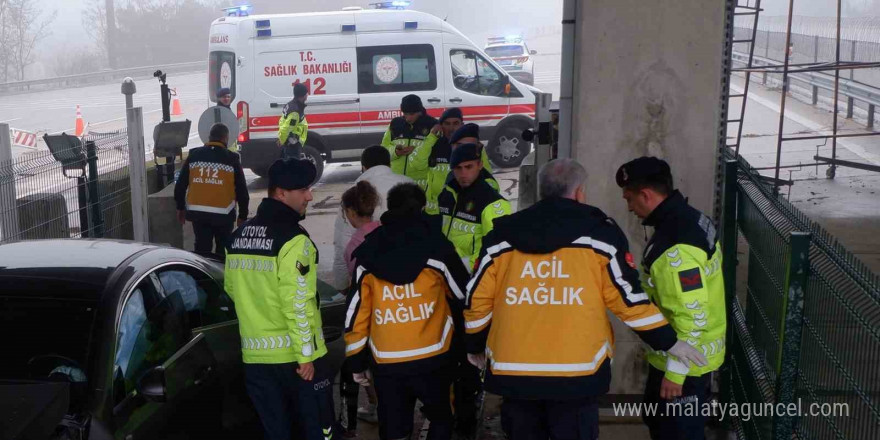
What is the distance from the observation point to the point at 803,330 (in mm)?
3672

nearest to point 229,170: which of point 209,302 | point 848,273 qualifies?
point 209,302

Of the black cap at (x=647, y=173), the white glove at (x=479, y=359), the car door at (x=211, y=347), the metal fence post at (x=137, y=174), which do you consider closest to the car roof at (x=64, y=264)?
the car door at (x=211, y=347)

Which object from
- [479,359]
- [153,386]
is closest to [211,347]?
[153,386]

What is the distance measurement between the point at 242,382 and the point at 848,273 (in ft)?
9.98

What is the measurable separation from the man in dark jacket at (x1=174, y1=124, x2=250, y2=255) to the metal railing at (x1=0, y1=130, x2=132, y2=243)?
29.4 inches

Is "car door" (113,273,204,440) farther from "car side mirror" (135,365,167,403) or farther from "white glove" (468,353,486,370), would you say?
"white glove" (468,353,486,370)

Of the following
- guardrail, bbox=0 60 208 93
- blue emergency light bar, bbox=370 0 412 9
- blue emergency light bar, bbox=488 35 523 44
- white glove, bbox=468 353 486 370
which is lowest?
guardrail, bbox=0 60 208 93

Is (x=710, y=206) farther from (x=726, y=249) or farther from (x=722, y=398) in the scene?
(x=722, y=398)

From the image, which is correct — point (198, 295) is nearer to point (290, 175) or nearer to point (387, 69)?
point (290, 175)

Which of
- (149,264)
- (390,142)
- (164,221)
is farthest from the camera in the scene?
(164,221)

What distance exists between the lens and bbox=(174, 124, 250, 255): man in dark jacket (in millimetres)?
8039

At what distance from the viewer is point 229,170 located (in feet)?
26.5

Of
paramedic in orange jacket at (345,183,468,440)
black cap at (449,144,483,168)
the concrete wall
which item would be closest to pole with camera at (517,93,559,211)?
the concrete wall

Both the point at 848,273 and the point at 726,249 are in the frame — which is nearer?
the point at 848,273
